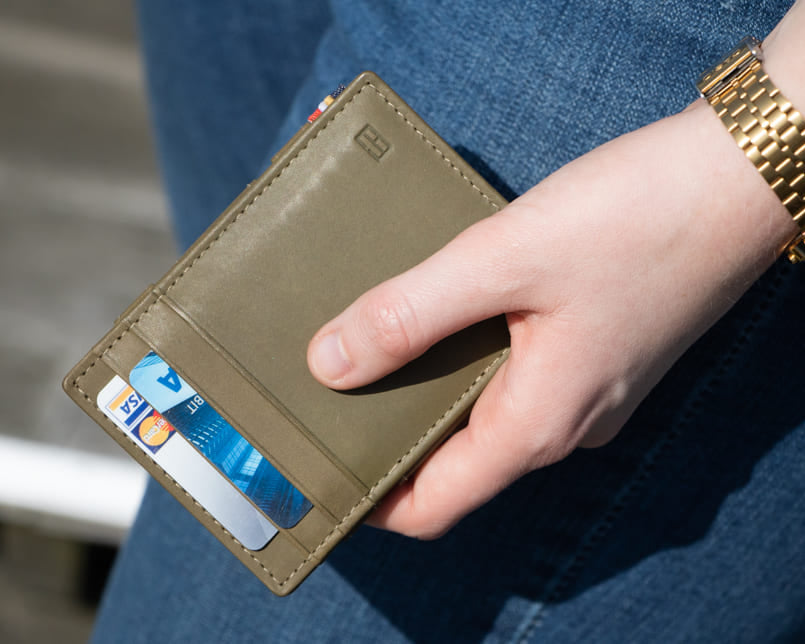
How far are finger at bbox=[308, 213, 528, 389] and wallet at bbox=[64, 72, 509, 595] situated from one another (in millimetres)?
69

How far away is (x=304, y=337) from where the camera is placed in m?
0.75

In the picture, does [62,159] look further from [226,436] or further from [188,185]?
[226,436]

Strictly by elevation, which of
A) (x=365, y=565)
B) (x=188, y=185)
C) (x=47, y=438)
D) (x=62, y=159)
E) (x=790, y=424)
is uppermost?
(x=62, y=159)

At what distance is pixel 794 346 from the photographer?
780 mm

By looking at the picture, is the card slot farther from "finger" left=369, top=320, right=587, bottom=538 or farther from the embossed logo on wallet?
the embossed logo on wallet

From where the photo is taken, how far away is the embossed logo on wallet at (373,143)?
747 mm

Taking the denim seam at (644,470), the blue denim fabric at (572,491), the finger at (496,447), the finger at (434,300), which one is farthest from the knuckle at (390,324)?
the denim seam at (644,470)

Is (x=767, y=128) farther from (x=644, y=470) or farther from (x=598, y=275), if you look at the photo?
(x=644, y=470)

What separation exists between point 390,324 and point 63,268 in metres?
1.92

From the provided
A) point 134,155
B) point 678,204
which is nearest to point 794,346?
point 678,204

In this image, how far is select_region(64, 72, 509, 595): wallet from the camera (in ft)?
2.44

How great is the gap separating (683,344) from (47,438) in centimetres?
181

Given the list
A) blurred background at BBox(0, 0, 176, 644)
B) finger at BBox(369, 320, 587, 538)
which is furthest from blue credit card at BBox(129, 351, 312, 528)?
blurred background at BBox(0, 0, 176, 644)

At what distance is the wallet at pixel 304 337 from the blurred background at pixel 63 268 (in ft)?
3.48
